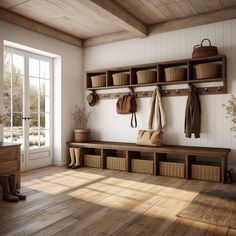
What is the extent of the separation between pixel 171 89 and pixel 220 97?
86cm

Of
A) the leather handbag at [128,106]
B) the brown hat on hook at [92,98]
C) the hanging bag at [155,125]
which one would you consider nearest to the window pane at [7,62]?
the brown hat on hook at [92,98]

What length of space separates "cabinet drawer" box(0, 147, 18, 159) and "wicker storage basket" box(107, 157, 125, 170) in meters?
1.85

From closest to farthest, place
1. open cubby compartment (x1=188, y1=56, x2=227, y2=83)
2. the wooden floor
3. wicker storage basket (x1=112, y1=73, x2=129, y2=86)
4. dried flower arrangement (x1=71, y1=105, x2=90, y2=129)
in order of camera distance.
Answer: the wooden floor < open cubby compartment (x1=188, y1=56, x2=227, y2=83) < wicker storage basket (x1=112, y1=73, x2=129, y2=86) < dried flower arrangement (x1=71, y1=105, x2=90, y2=129)

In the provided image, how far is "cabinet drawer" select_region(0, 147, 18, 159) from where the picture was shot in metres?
3.33

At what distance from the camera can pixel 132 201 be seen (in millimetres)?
3064

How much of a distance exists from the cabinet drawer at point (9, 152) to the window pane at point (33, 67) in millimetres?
1839

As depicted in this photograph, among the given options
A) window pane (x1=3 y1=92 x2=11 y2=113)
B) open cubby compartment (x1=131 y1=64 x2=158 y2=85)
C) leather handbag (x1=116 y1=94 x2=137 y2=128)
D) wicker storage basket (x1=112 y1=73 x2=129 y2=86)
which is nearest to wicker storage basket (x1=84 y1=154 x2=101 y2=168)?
leather handbag (x1=116 y1=94 x2=137 y2=128)

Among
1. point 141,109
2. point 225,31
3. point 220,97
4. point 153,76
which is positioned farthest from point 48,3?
point 220,97

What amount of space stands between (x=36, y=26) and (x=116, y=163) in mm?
2873

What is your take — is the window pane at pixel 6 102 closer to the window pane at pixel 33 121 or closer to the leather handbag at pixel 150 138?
the window pane at pixel 33 121

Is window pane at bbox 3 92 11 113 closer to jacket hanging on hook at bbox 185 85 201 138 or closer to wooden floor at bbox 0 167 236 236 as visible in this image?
wooden floor at bbox 0 167 236 236

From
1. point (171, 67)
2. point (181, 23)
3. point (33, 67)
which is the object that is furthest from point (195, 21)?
point (33, 67)

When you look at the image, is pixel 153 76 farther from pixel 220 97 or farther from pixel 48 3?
pixel 48 3

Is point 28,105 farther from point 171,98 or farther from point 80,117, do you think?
point 171,98
